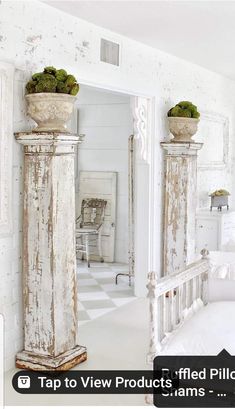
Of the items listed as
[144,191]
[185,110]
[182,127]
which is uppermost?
[185,110]

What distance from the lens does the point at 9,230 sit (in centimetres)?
374

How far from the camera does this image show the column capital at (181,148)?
5.54 meters

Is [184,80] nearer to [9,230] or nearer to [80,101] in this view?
[80,101]

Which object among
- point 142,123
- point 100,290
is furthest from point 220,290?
point 100,290

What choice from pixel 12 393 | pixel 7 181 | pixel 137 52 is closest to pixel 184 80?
pixel 137 52

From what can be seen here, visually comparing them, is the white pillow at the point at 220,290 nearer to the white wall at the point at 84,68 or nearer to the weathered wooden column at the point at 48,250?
the weathered wooden column at the point at 48,250

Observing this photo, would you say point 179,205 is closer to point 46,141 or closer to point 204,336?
point 46,141

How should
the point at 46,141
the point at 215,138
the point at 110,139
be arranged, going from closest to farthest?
the point at 46,141, the point at 215,138, the point at 110,139

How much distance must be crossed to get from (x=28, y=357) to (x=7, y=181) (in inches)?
49.3

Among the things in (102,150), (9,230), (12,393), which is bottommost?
(12,393)

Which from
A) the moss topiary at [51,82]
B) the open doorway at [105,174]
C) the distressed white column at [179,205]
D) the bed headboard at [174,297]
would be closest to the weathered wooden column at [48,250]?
the moss topiary at [51,82]

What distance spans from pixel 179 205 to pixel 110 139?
2422mm

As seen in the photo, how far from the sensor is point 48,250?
365 centimetres

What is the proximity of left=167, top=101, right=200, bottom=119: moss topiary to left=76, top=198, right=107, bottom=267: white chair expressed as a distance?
2.47m
